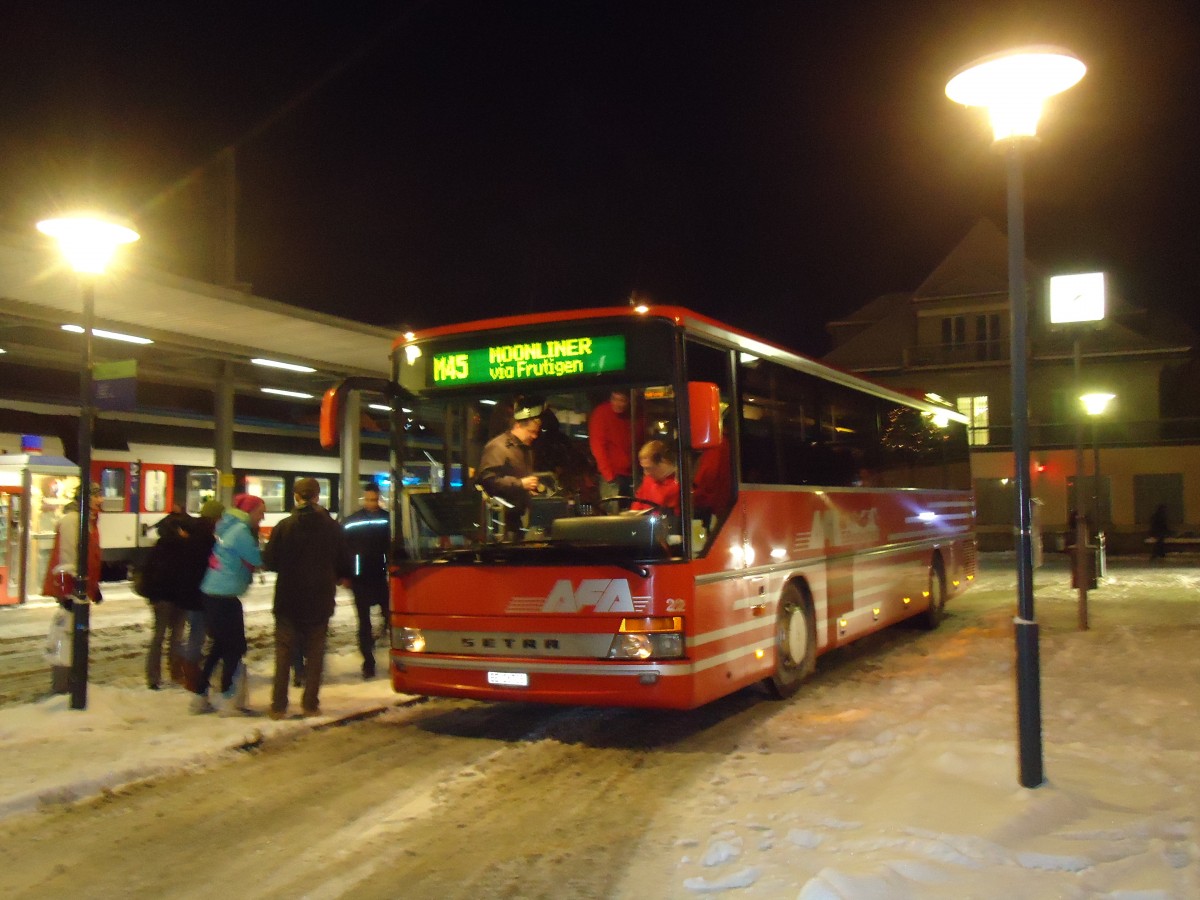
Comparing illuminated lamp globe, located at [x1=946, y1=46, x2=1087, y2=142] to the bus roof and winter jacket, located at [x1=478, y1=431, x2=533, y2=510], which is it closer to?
the bus roof

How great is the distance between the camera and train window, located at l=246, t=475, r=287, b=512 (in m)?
25.4

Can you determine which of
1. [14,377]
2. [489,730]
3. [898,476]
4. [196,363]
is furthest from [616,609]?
[14,377]

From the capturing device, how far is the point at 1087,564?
50.5 feet

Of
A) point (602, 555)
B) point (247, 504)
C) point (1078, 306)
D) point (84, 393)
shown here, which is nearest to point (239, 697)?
point (247, 504)

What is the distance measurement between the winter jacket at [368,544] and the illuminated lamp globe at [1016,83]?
7282 millimetres

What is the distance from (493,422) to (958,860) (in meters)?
4.72

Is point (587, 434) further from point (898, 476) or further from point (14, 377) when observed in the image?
point (14, 377)

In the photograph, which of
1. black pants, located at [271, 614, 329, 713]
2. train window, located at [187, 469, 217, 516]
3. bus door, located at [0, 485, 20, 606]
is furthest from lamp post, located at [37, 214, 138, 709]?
train window, located at [187, 469, 217, 516]

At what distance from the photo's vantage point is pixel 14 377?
22328 millimetres

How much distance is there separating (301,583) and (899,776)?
495 cm

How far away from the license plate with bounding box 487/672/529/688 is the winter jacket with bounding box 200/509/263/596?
229 centimetres

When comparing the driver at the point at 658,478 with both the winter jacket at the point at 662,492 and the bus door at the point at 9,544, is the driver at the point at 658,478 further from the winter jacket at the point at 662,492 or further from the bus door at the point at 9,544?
the bus door at the point at 9,544

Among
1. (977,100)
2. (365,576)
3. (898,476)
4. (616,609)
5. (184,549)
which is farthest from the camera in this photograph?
(898,476)

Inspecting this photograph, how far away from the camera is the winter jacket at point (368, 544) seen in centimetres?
1098
